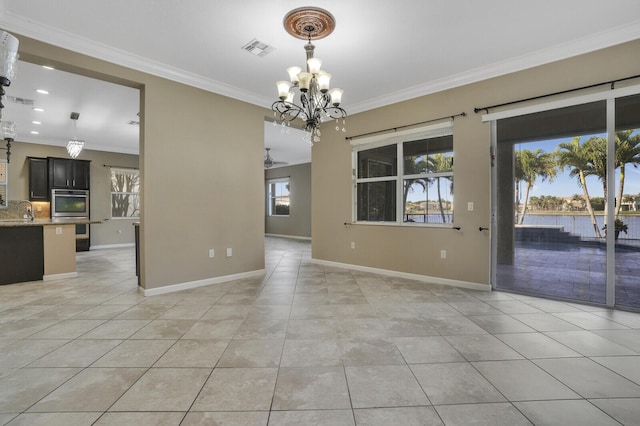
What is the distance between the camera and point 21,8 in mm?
2770

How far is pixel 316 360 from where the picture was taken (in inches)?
86.9

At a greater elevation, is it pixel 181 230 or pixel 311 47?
pixel 311 47

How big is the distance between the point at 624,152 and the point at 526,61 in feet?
4.88

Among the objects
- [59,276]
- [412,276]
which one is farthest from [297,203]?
[59,276]

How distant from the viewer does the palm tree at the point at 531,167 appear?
3773mm

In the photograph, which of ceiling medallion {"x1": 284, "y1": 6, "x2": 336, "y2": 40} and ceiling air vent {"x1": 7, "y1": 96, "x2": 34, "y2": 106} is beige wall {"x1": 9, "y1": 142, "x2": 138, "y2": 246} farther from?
ceiling medallion {"x1": 284, "y1": 6, "x2": 336, "y2": 40}

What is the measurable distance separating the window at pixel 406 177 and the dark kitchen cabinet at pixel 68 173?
757 centimetres

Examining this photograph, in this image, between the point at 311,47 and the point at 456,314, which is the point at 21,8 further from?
the point at 456,314

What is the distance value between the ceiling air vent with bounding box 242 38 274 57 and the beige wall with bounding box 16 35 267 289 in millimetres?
1256

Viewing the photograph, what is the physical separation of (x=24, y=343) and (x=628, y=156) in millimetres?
6081

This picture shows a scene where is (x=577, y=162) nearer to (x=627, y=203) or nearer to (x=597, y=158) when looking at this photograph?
(x=597, y=158)

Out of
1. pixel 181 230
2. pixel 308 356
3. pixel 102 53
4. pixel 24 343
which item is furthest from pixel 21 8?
pixel 308 356

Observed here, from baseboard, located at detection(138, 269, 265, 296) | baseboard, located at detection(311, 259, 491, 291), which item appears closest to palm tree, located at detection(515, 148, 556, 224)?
baseboard, located at detection(311, 259, 491, 291)

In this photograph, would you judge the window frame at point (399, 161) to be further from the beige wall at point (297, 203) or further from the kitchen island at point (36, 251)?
the beige wall at point (297, 203)
